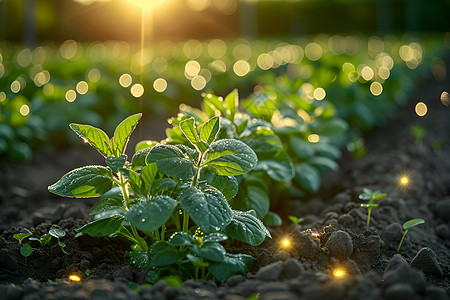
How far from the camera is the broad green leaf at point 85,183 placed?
68.2 inches

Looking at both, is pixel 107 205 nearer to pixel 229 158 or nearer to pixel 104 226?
pixel 104 226

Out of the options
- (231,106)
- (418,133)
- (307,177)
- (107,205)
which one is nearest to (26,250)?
(107,205)

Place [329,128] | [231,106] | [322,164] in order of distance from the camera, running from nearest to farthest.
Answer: [231,106]
[322,164]
[329,128]

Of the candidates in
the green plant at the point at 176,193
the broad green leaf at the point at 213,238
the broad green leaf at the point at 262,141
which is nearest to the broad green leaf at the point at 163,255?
the green plant at the point at 176,193

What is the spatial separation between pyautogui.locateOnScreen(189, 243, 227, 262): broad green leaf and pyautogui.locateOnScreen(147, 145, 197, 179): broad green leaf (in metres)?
0.25

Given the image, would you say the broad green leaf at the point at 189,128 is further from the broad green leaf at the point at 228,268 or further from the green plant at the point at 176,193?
the broad green leaf at the point at 228,268

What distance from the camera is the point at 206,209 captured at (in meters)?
1.61

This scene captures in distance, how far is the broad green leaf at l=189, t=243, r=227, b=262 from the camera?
1.60 meters

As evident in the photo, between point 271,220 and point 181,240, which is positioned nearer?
point 181,240

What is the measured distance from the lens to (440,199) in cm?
325

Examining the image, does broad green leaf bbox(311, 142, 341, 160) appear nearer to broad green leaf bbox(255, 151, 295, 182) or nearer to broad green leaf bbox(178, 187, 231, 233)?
broad green leaf bbox(255, 151, 295, 182)

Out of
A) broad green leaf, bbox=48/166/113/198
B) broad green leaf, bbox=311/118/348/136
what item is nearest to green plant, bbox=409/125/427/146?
broad green leaf, bbox=311/118/348/136

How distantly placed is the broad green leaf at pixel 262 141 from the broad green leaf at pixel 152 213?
2.50 feet

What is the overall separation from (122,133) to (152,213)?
40cm
